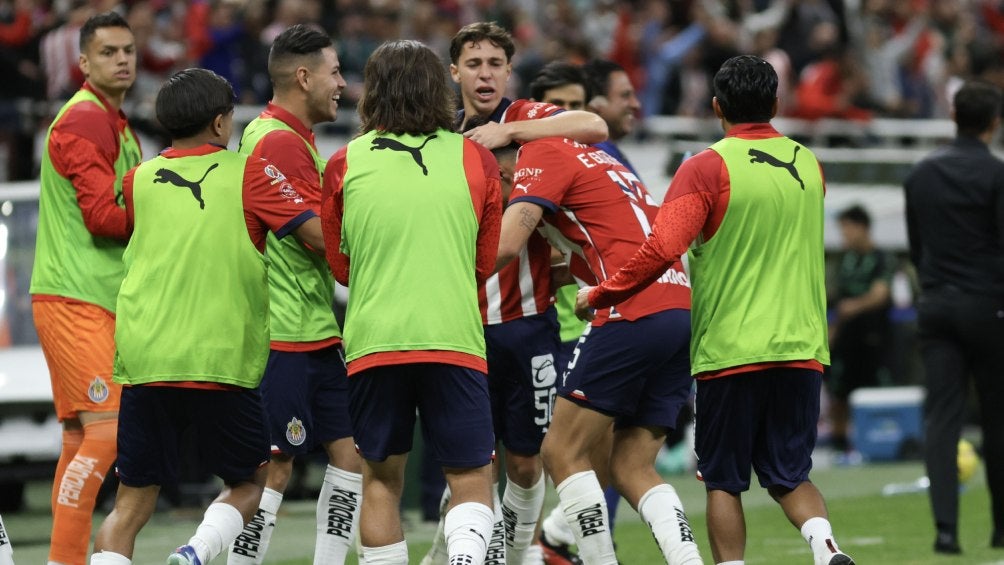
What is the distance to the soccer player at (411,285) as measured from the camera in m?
6.66

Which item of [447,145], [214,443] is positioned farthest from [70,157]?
[447,145]

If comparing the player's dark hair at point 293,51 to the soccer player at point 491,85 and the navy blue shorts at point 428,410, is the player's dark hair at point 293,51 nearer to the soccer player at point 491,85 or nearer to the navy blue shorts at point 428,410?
the soccer player at point 491,85

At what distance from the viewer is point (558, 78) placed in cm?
970

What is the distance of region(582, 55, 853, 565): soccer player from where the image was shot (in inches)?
282

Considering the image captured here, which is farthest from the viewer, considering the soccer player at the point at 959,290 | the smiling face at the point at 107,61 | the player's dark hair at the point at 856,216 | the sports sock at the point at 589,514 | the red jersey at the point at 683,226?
the player's dark hair at the point at 856,216

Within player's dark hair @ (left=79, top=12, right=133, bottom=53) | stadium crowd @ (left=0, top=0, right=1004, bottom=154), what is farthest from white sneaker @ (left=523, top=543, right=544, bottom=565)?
stadium crowd @ (left=0, top=0, right=1004, bottom=154)

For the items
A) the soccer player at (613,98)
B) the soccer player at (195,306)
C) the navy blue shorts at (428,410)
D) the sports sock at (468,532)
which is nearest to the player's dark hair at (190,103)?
the soccer player at (195,306)

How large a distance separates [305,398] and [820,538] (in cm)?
233

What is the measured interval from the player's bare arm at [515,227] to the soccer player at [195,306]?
76 cm

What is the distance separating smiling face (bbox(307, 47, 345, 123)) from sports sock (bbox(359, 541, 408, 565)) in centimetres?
228

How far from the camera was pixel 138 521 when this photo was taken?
727cm

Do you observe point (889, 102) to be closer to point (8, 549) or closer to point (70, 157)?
point (70, 157)

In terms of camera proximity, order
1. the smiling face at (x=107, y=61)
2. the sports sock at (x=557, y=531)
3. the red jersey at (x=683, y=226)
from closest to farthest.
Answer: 1. the red jersey at (x=683, y=226)
2. the smiling face at (x=107, y=61)
3. the sports sock at (x=557, y=531)

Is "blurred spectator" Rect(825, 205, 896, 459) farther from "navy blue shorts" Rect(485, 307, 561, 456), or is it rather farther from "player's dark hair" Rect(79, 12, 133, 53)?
"player's dark hair" Rect(79, 12, 133, 53)
